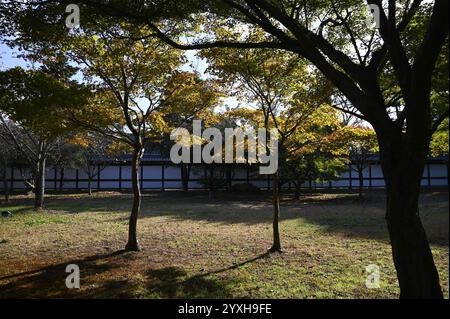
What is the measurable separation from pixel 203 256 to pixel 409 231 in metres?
4.78

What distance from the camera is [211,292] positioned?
18.0 feet

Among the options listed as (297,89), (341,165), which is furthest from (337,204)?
(297,89)

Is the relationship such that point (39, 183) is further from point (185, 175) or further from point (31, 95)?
point (185, 175)

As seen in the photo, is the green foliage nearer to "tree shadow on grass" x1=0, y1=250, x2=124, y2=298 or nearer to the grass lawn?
"tree shadow on grass" x1=0, y1=250, x2=124, y2=298

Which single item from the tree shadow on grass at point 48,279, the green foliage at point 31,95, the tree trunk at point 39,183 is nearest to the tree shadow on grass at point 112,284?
the tree shadow on grass at point 48,279

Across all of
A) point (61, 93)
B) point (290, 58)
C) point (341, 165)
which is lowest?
point (341, 165)

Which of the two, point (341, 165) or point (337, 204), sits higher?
point (341, 165)

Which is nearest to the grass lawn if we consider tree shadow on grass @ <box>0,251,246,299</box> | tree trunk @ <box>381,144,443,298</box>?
tree shadow on grass @ <box>0,251,246,299</box>

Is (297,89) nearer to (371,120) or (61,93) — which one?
(371,120)

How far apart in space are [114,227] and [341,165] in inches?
525

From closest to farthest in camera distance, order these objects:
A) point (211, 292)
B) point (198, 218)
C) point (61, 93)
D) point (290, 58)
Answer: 1. point (211, 292)
2. point (61, 93)
3. point (290, 58)
4. point (198, 218)

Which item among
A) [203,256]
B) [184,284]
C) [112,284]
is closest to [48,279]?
[112,284]

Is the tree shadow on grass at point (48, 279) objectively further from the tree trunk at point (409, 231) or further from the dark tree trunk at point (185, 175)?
the dark tree trunk at point (185, 175)

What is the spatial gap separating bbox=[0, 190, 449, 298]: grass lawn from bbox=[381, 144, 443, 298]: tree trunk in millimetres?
578
